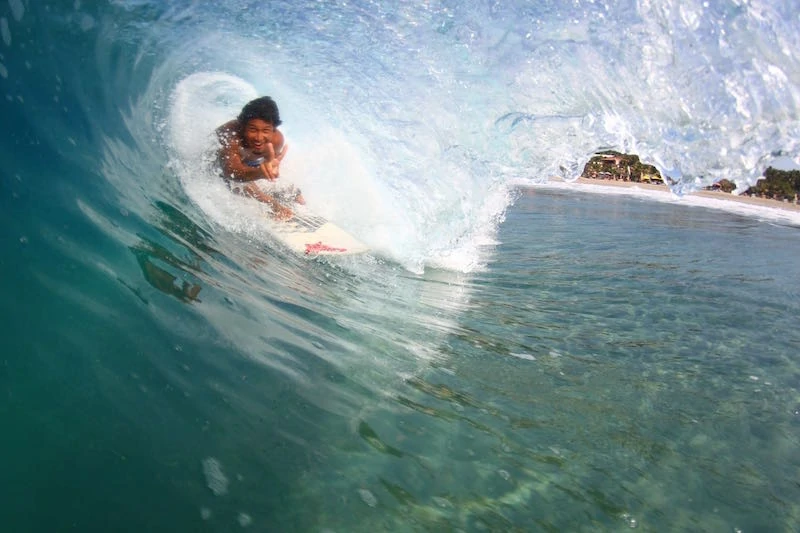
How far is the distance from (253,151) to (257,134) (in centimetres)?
16

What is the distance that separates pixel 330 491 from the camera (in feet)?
6.72

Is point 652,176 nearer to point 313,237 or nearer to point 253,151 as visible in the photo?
point 253,151

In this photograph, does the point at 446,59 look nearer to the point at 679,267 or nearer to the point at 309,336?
the point at 309,336

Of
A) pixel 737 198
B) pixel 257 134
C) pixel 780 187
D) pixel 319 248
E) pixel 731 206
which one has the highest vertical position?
pixel 780 187

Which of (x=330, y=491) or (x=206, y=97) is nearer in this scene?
(x=330, y=491)

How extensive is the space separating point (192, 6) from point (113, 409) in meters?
4.42

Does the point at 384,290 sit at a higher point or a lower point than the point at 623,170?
lower

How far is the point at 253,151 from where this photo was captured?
5688mm

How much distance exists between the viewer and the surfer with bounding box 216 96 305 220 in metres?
5.50

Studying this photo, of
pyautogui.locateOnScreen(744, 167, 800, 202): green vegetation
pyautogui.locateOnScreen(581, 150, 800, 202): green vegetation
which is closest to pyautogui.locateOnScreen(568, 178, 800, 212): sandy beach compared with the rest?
pyautogui.locateOnScreen(581, 150, 800, 202): green vegetation

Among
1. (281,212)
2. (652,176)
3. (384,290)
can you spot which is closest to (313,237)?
(281,212)

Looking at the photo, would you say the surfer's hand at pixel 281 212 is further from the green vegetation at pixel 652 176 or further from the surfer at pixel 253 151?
the green vegetation at pixel 652 176

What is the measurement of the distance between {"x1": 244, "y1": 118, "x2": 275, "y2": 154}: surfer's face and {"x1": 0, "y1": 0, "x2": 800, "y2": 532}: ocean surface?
39 cm

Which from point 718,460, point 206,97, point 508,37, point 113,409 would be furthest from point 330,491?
point 206,97
